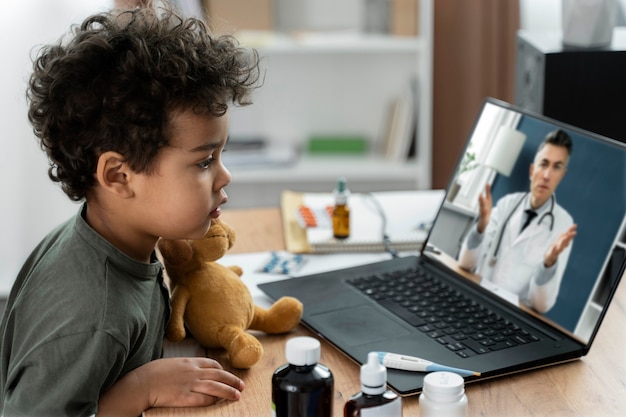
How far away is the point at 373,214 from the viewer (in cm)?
178

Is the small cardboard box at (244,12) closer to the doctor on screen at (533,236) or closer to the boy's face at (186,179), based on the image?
the doctor on screen at (533,236)

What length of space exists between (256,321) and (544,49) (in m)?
0.86

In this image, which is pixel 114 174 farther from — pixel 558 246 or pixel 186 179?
pixel 558 246

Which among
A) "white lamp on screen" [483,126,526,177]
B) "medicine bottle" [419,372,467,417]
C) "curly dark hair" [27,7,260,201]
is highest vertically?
"curly dark hair" [27,7,260,201]

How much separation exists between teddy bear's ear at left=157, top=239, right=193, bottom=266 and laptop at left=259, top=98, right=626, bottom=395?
0.62 feet

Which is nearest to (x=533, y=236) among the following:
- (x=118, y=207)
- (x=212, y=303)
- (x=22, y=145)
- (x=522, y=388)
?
(x=522, y=388)

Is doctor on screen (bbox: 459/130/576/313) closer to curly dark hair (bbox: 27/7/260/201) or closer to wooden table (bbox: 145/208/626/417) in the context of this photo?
wooden table (bbox: 145/208/626/417)

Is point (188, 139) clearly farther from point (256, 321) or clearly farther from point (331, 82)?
point (331, 82)

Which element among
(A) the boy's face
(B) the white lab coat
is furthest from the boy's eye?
(B) the white lab coat

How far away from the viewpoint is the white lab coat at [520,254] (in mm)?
1197

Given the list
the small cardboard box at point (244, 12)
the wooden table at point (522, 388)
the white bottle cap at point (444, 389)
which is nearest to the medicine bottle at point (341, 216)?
the wooden table at point (522, 388)

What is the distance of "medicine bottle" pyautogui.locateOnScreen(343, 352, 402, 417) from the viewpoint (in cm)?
79

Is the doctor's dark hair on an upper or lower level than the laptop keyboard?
upper

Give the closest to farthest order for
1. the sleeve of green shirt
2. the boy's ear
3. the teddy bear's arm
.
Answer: the sleeve of green shirt
the boy's ear
the teddy bear's arm
